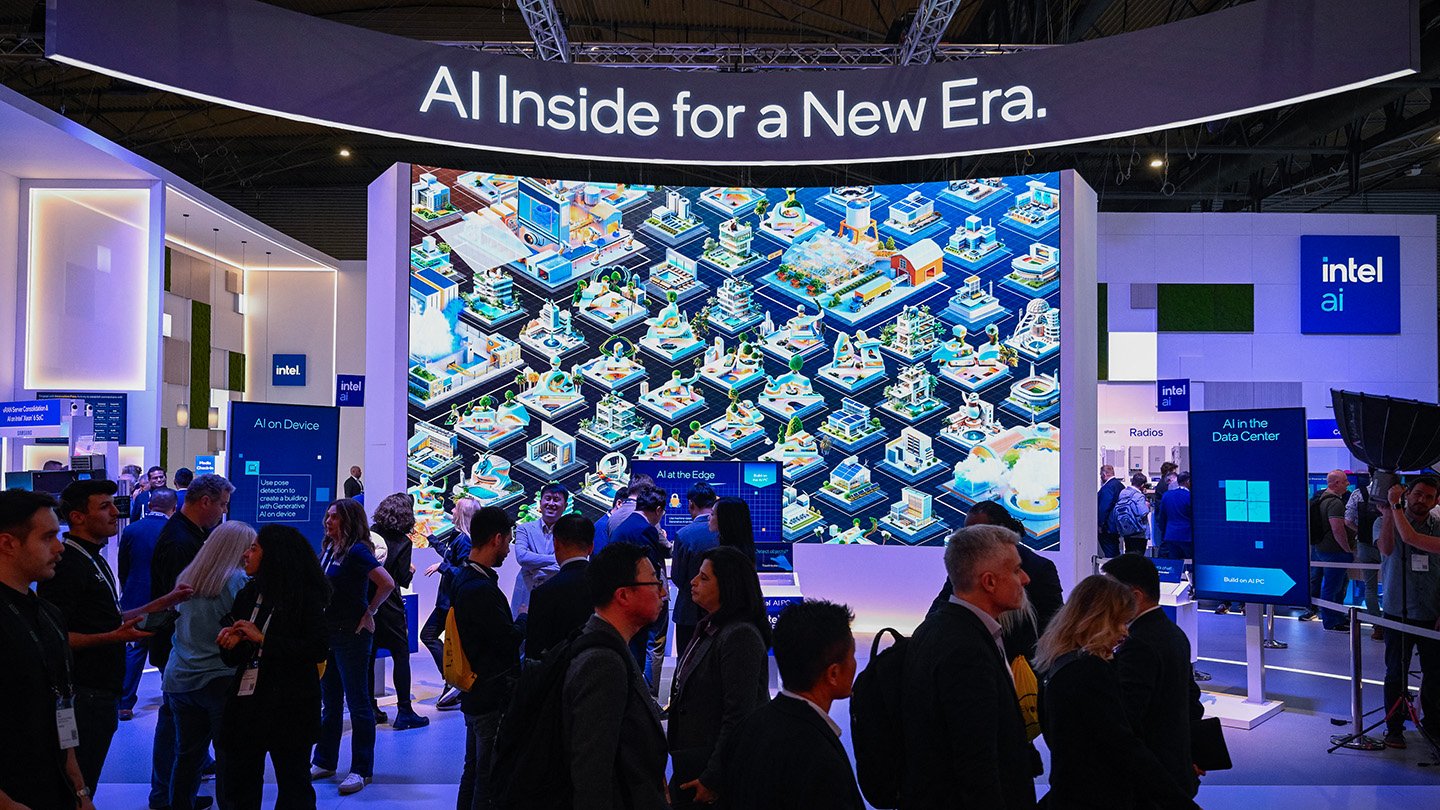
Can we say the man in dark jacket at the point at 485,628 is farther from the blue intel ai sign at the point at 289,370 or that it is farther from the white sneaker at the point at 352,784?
the blue intel ai sign at the point at 289,370

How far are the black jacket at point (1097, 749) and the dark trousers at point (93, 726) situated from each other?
9.85ft

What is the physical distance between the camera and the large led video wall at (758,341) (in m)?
9.00

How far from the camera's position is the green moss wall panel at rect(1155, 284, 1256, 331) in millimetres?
16781

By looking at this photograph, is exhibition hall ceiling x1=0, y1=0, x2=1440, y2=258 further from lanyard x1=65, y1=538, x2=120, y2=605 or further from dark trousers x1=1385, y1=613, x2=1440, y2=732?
lanyard x1=65, y1=538, x2=120, y2=605

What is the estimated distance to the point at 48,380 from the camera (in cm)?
1270

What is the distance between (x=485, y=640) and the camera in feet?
12.2

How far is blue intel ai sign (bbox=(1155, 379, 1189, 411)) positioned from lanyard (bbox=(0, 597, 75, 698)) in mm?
14987

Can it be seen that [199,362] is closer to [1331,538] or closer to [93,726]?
[93,726]

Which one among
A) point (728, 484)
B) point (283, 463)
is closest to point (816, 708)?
point (283, 463)

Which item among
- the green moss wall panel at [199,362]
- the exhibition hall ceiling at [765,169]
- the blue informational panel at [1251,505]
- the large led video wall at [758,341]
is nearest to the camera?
the blue informational panel at [1251,505]

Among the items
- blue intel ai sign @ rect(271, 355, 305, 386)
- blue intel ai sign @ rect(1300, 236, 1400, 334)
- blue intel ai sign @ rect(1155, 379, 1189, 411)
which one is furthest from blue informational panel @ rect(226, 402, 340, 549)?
blue intel ai sign @ rect(1300, 236, 1400, 334)

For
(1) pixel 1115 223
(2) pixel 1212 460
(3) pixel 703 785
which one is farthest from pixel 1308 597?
(1) pixel 1115 223

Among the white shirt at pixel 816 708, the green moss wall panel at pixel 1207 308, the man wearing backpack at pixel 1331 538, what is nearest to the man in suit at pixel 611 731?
the white shirt at pixel 816 708

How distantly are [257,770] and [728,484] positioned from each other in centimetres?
499
